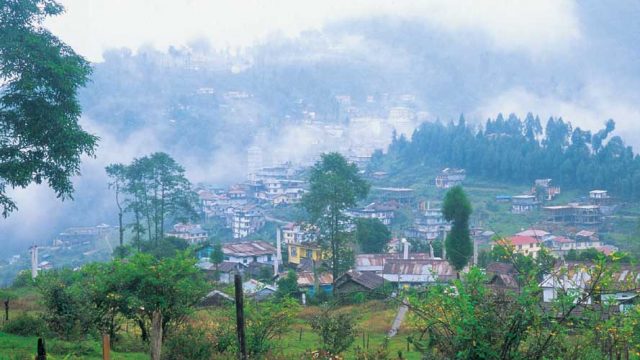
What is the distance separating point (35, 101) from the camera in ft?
38.2

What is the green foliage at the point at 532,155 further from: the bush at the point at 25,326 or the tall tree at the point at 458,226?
the bush at the point at 25,326

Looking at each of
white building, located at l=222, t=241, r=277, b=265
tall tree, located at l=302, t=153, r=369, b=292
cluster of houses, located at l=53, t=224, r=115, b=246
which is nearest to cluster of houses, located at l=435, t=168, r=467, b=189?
white building, located at l=222, t=241, r=277, b=265

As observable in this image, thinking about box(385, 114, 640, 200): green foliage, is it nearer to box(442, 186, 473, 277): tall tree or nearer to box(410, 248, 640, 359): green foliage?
box(442, 186, 473, 277): tall tree

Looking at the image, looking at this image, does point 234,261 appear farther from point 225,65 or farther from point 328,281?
point 225,65

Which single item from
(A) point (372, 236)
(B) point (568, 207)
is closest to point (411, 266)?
(A) point (372, 236)

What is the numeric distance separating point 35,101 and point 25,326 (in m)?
4.01

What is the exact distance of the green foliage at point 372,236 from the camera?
35.6m

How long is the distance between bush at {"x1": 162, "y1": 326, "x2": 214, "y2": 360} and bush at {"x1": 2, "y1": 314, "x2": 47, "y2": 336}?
11.0 ft

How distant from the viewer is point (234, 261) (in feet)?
120

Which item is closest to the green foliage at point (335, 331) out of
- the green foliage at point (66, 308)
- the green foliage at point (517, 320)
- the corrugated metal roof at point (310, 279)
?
the green foliage at point (66, 308)

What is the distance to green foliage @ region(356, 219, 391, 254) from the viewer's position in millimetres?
35562

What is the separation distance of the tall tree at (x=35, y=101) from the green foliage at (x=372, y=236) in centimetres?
2424

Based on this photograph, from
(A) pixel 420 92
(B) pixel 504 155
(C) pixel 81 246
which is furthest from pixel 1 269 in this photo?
(A) pixel 420 92

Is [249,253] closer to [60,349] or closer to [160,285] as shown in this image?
[60,349]
